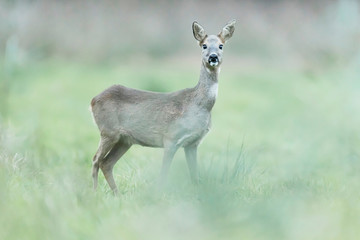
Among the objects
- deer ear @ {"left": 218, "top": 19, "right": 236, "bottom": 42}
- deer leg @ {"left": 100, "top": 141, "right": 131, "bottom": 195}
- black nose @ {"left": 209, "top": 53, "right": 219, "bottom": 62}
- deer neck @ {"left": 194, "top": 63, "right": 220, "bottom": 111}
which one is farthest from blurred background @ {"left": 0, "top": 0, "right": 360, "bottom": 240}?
deer ear @ {"left": 218, "top": 19, "right": 236, "bottom": 42}

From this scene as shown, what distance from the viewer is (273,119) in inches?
458

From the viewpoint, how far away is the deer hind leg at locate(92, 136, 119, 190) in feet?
21.0

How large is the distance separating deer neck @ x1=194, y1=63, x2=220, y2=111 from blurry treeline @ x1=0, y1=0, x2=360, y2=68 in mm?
9713

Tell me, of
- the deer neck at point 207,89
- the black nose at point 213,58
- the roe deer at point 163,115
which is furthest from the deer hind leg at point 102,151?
the black nose at point 213,58

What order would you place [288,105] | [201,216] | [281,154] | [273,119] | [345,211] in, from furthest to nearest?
1. [288,105]
2. [273,119]
3. [281,154]
4. [345,211]
5. [201,216]

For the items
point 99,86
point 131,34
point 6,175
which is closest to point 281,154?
point 6,175

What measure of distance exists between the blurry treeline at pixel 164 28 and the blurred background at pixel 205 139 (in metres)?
0.04

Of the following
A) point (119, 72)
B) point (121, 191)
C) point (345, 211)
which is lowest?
point (119, 72)

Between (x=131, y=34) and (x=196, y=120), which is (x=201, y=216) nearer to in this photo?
(x=196, y=120)

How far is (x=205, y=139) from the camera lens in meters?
10.3

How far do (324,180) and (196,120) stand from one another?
98 centimetres

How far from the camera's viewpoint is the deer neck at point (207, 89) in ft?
20.6

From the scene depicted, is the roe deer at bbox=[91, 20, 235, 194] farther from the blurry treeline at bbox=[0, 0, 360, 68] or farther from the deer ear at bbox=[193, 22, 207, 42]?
the blurry treeline at bbox=[0, 0, 360, 68]

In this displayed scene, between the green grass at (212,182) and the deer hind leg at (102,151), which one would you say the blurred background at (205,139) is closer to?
the green grass at (212,182)
